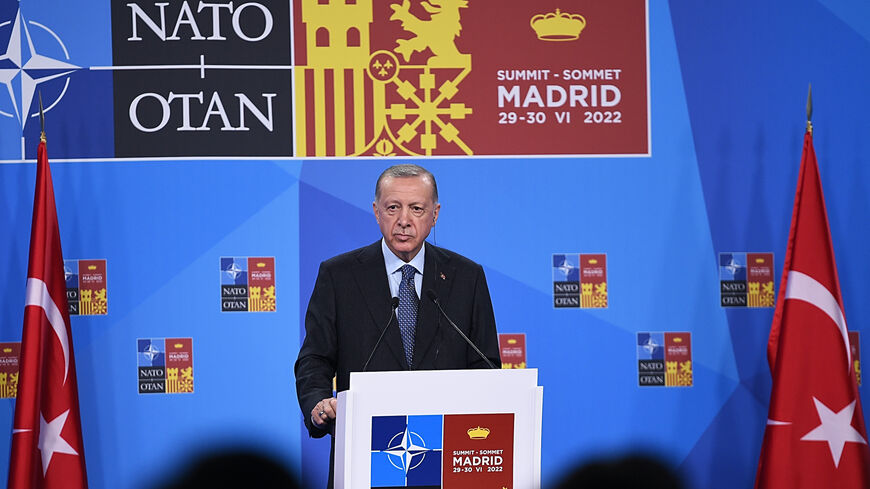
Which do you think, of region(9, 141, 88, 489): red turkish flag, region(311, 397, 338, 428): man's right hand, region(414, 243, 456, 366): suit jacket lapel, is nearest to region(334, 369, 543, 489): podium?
region(311, 397, 338, 428): man's right hand

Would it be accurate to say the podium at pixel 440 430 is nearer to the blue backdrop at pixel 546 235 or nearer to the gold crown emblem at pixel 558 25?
the blue backdrop at pixel 546 235

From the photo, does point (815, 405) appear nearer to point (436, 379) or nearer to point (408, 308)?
point (408, 308)

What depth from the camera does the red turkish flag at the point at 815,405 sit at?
3961 mm

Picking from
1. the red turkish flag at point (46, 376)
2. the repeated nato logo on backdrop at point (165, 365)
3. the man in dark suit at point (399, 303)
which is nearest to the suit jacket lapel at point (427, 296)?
the man in dark suit at point (399, 303)

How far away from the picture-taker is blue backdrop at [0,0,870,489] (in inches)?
167

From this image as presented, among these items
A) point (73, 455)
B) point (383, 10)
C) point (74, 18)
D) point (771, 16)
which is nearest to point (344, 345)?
point (73, 455)

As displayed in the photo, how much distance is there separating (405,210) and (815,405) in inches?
89.9

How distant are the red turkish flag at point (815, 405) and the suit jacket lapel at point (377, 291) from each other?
81.8 inches

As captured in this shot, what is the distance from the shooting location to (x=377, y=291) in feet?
9.07

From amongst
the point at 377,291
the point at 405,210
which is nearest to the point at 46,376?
the point at 377,291

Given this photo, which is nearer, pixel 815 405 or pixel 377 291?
pixel 377 291

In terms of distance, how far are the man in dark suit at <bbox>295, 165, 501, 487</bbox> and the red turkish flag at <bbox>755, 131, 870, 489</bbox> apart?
5.88 feet

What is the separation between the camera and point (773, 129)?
445cm

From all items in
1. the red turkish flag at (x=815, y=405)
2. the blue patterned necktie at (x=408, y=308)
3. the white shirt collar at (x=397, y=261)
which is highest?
the white shirt collar at (x=397, y=261)
